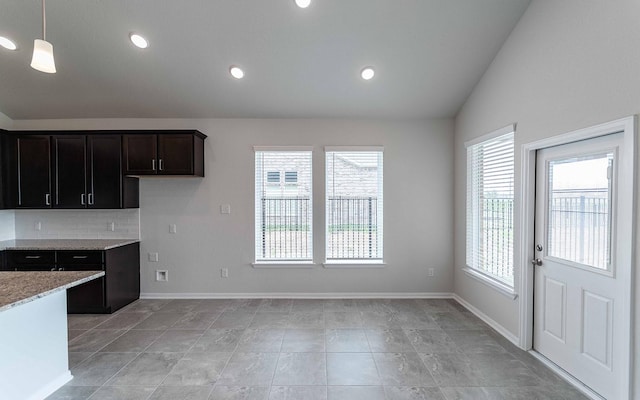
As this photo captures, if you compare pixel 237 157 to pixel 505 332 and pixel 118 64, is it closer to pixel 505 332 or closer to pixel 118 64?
pixel 118 64

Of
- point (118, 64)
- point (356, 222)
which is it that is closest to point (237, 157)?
point (118, 64)

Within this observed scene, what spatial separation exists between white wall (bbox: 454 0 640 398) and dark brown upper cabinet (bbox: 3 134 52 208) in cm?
570

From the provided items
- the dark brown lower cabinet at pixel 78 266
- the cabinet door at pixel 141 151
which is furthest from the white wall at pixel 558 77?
the dark brown lower cabinet at pixel 78 266

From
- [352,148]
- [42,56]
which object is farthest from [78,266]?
[352,148]

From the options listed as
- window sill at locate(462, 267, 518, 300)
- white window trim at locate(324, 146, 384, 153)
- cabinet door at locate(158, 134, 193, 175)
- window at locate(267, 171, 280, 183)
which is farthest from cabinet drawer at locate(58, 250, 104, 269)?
window sill at locate(462, 267, 518, 300)

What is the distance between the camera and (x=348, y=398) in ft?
7.20

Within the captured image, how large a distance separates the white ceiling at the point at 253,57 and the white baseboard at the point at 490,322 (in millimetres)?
2639

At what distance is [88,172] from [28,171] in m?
0.83

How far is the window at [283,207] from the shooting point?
433 cm

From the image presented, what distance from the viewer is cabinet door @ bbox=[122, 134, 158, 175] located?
3.92 meters

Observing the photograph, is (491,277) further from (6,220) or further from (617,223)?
(6,220)

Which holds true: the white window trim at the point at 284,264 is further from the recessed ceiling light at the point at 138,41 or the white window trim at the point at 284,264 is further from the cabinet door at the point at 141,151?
the recessed ceiling light at the point at 138,41

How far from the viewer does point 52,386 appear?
225 centimetres

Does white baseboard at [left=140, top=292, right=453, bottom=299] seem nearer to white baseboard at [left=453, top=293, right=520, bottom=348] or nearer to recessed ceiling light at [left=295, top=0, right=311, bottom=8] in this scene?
white baseboard at [left=453, top=293, right=520, bottom=348]
